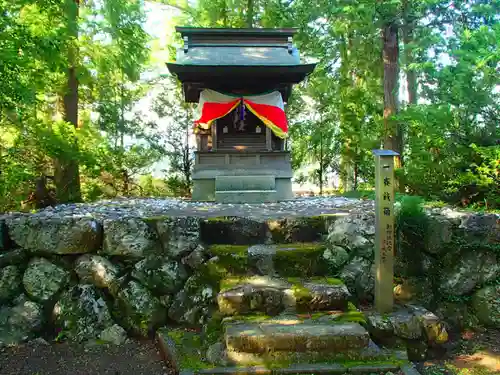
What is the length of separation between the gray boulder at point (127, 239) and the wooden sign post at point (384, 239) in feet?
8.23

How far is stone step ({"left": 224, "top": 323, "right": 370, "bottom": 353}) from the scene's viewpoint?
3295 mm

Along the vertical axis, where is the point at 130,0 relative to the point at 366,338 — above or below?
above

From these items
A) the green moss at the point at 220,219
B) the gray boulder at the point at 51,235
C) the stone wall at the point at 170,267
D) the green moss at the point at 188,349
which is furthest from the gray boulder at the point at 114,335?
the green moss at the point at 220,219

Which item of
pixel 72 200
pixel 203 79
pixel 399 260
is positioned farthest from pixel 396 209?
pixel 72 200

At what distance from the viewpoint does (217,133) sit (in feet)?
33.1

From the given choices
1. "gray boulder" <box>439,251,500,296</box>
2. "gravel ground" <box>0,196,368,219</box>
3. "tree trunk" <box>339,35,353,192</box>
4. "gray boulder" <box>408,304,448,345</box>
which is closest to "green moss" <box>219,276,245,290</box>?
"gravel ground" <box>0,196,368,219</box>

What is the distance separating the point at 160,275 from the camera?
4.34 meters

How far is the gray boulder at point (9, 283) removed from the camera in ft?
13.7

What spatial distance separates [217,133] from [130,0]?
4.90m

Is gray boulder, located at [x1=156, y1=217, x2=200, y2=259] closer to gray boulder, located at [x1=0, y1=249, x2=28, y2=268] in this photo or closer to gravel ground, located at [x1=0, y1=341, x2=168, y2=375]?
gravel ground, located at [x1=0, y1=341, x2=168, y2=375]

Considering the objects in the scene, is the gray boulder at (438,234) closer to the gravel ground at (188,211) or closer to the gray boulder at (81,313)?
the gravel ground at (188,211)

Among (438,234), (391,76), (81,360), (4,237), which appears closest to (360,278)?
(438,234)

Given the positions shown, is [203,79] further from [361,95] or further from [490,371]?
[490,371]

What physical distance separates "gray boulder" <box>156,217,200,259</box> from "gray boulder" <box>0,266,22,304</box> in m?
1.60
